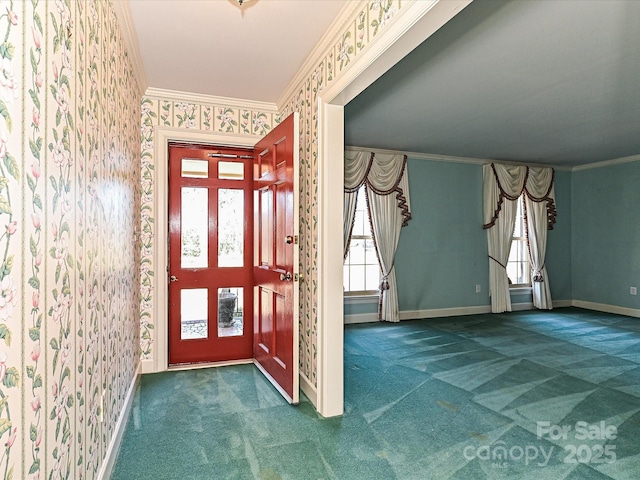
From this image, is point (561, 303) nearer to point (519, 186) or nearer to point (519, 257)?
point (519, 257)

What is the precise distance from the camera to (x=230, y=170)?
Result: 358 cm

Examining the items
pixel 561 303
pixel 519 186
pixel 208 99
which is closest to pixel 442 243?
→ pixel 519 186

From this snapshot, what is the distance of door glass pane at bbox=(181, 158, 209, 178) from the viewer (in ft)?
11.3

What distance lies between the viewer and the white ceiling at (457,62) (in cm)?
212

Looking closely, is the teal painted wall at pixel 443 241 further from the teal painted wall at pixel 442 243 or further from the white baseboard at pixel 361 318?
the white baseboard at pixel 361 318

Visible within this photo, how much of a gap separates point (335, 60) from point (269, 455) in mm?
2411

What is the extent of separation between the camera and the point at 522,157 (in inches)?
225

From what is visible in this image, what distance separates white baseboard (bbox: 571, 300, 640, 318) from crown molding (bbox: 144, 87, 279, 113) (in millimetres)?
6194

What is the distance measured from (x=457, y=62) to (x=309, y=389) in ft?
8.80

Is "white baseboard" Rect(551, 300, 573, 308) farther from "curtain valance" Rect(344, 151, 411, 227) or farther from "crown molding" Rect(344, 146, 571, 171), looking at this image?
"curtain valance" Rect(344, 151, 411, 227)

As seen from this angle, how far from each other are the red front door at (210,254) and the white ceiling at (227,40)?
72 cm

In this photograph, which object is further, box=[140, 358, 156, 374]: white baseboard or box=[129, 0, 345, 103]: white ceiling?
box=[140, 358, 156, 374]: white baseboard

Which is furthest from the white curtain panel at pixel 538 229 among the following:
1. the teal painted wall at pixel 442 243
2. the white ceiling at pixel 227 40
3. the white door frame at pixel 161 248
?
the white door frame at pixel 161 248

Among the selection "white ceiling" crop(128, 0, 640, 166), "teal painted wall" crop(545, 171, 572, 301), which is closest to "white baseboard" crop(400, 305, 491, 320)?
"teal painted wall" crop(545, 171, 572, 301)
